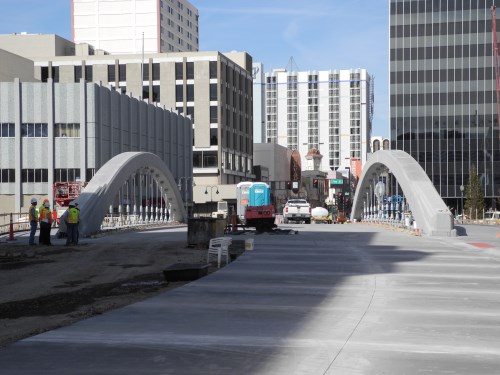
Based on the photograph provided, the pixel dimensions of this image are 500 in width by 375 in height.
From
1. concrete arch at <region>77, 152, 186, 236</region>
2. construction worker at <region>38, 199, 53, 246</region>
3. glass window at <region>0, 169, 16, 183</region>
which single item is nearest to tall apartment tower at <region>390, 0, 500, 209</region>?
glass window at <region>0, 169, 16, 183</region>

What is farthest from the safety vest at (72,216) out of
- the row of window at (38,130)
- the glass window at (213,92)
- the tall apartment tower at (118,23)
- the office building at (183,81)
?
the tall apartment tower at (118,23)

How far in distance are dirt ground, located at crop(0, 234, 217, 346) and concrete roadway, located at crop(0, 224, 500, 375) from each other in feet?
3.29

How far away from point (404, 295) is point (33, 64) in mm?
86991

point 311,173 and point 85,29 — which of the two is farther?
point 311,173

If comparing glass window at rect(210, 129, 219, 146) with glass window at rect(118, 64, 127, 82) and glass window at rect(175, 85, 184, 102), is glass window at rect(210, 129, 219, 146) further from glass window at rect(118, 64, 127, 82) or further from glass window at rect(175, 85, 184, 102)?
glass window at rect(118, 64, 127, 82)

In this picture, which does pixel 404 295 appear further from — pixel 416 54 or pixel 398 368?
pixel 416 54

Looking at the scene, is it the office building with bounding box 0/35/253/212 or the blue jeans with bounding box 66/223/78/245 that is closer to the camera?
the blue jeans with bounding box 66/223/78/245

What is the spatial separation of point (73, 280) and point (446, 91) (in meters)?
95.3

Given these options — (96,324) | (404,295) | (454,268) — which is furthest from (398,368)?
(454,268)

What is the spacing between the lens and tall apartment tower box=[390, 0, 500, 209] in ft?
348

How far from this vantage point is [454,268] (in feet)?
72.2

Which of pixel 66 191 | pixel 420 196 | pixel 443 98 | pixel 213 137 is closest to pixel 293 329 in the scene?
pixel 420 196

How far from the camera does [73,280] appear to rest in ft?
65.2

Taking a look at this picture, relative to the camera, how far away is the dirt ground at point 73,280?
13.3 meters
